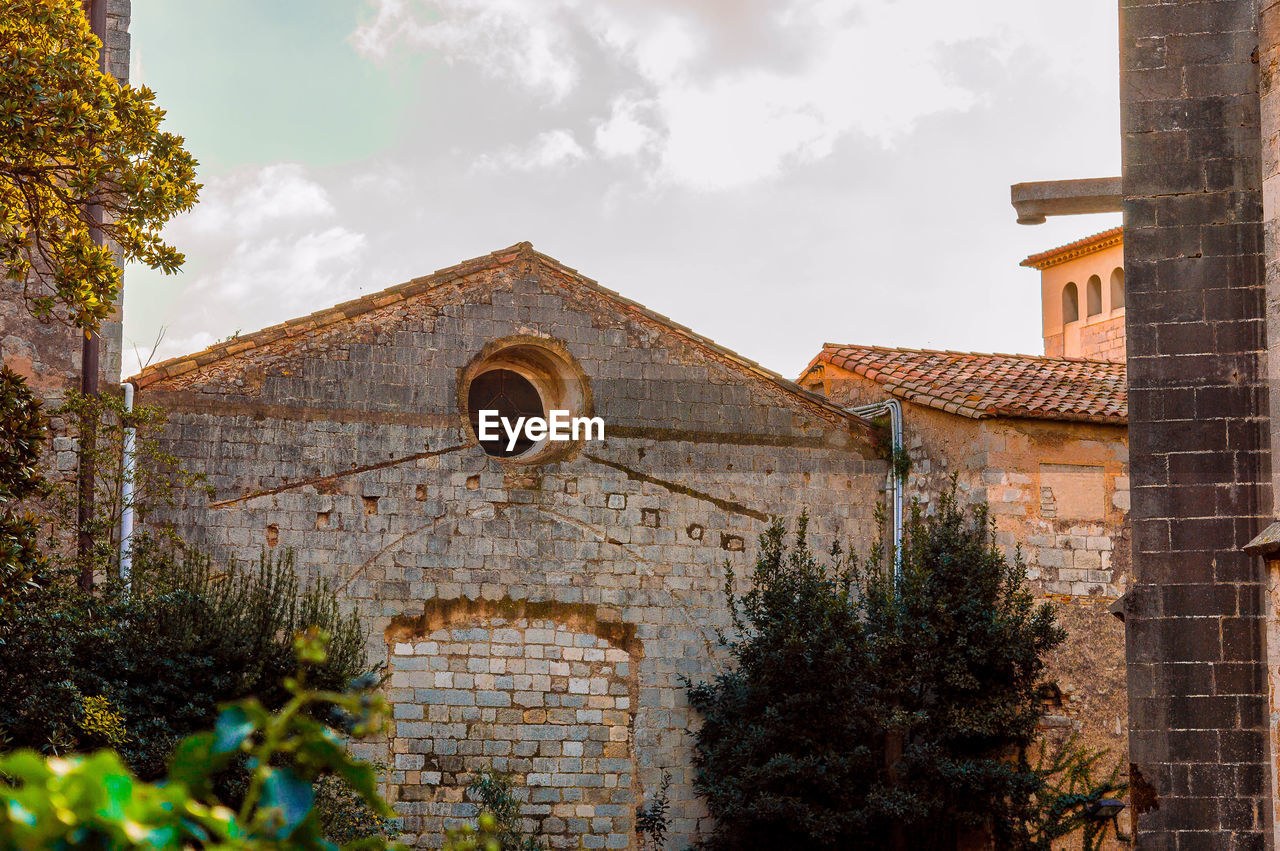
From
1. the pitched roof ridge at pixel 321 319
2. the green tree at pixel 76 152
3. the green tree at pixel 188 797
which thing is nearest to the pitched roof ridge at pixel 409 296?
the pitched roof ridge at pixel 321 319

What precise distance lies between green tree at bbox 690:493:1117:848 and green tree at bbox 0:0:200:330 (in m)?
7.67

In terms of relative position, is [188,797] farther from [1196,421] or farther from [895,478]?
[895,478]

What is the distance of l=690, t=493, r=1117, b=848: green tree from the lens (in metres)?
15.0

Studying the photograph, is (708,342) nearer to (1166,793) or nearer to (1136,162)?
(1136,162)

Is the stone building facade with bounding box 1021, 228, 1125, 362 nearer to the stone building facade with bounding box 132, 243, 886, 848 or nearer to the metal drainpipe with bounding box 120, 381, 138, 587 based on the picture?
the stone building facade with bounding box 132, 243, 886, 848

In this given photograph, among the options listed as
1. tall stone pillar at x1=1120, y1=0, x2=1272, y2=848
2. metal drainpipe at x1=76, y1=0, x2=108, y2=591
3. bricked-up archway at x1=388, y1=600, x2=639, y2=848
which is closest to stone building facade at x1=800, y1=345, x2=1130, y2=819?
bricked-up archway at x1=388, y1=600, x2=639, y2=848

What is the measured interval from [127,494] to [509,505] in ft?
13.1

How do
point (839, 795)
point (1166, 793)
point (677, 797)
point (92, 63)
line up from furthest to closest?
point (677, 797) → point (839, 795) → point (1166, 793) → point (92, 63)

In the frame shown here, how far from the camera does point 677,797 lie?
16078 mm

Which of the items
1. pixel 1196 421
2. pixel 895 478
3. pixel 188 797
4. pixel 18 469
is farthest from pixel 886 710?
pixel 188 797

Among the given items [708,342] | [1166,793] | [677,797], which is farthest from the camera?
[708,342]

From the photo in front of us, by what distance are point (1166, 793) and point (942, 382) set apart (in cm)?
797

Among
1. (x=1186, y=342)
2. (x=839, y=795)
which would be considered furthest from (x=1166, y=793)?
(x=839, y=795)

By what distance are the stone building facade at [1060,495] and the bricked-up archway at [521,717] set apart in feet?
14.5
